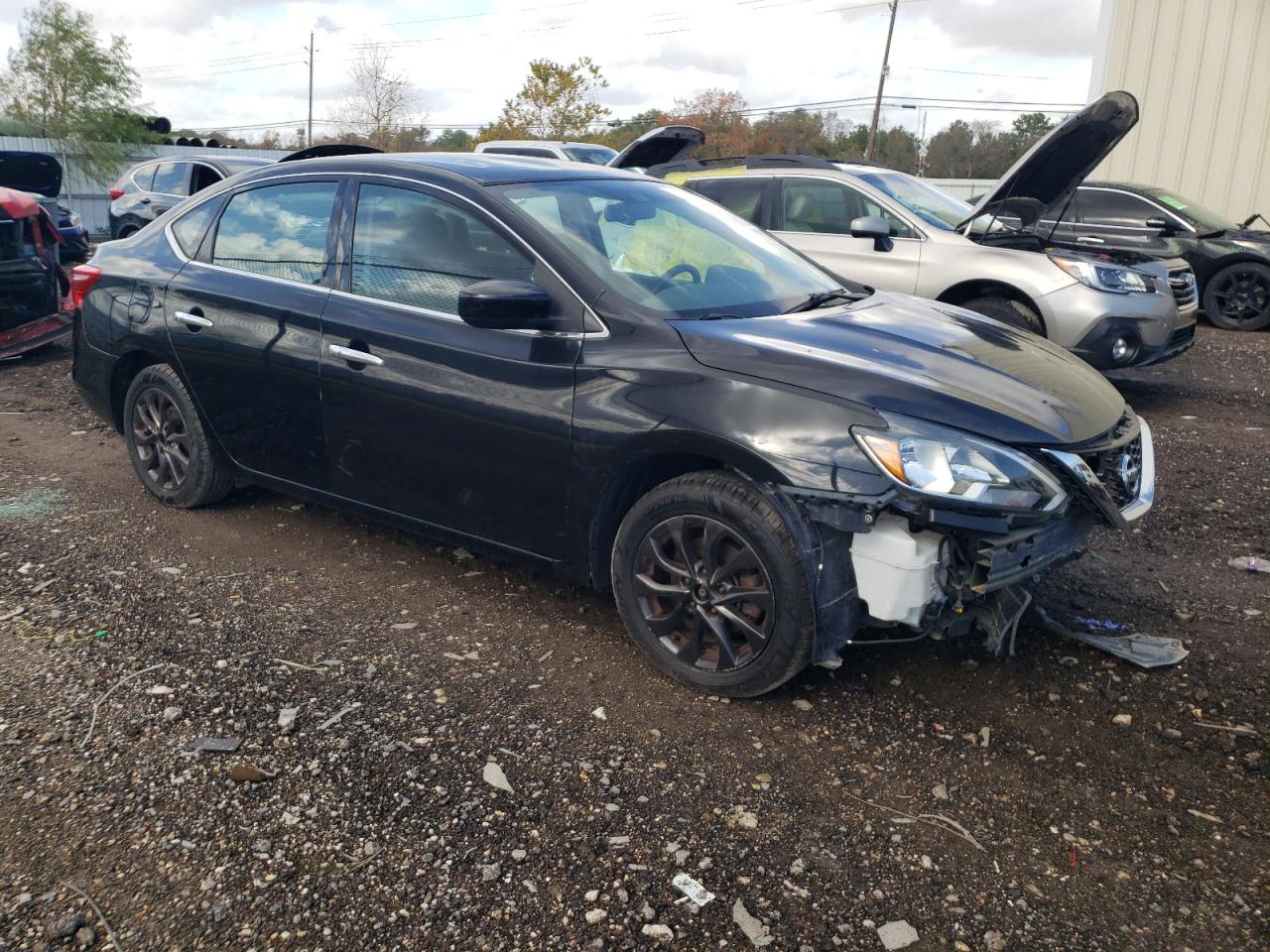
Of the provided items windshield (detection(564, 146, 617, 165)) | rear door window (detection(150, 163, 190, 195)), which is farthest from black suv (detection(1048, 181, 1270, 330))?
rear door window (detection(150, 163, 190, 195))

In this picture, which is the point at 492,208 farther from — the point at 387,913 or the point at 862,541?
the point at 387,913

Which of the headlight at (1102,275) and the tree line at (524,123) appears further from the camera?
the tree line at (524,123)

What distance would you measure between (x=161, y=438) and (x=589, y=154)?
12.5 metres

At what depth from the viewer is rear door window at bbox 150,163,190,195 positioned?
51.8 ft

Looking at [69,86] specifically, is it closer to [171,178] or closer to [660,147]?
[171,178]

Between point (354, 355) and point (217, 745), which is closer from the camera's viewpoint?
point (217, 745)

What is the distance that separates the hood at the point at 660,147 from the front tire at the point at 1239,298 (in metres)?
6.41

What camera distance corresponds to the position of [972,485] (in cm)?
306

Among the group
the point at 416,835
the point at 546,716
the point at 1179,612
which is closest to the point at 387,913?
the point at 416,835

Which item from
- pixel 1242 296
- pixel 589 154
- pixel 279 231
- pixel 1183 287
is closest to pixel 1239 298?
pixel 1242 296

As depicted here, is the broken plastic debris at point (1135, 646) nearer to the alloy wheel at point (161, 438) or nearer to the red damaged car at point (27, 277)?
the alloy wheel at point (161, 438)

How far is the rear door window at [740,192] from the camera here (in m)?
8.91

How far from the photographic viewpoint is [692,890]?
2596mm

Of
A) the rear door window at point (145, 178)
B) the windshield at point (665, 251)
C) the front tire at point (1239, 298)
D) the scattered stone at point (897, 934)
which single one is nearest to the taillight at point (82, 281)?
the windshield at point (665, 251)
